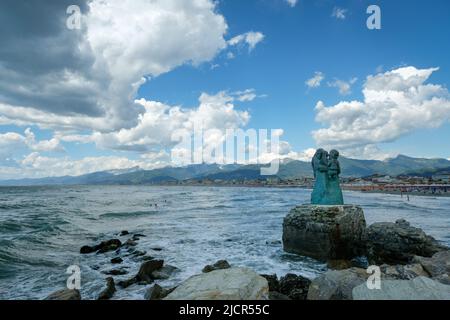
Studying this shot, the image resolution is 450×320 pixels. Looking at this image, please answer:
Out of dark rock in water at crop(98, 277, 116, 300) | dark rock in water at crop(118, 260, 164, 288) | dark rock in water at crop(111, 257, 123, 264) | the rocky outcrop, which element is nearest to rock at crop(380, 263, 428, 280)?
dark rock in water at crop(118, 260, 164, 288)

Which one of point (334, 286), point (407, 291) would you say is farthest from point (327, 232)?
point (407, 291)

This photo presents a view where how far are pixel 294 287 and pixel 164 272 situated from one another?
6048mm

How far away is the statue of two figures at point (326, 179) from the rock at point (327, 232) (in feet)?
3.52

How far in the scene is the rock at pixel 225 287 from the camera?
216 inches

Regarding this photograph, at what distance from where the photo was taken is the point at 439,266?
9539 millimetres

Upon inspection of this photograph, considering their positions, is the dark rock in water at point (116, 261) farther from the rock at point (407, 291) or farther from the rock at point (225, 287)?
the rock at point (407, 291)

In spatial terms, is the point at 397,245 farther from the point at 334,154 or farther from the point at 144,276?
the point at 144,276

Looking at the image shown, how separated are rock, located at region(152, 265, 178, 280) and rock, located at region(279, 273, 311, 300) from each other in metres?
5.22

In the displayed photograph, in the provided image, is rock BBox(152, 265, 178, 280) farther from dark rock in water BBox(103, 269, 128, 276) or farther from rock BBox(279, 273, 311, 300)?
rock BBox(279, 273, 311, 300)

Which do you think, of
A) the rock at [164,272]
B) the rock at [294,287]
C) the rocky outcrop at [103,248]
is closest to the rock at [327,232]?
the rock at [294,287]

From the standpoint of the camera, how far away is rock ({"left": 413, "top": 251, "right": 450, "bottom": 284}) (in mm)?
8798

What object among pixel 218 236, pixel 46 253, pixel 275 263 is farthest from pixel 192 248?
pixel 46 253
